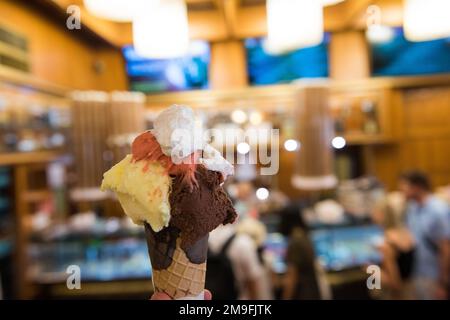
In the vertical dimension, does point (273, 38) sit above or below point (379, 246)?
above

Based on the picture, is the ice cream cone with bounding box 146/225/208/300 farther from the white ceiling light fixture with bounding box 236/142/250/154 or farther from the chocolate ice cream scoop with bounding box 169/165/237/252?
the white ceiling light fixture with bounding box 236/142/250/154

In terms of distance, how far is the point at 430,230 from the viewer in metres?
2.65

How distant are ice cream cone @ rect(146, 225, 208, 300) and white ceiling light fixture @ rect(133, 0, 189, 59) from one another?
2.44 feet

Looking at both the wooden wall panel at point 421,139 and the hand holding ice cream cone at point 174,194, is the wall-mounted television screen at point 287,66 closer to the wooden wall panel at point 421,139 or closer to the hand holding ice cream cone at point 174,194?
the wooden wall panel at point 421,139

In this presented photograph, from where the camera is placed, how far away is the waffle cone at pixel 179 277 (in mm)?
912

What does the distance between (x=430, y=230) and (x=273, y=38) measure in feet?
5.97

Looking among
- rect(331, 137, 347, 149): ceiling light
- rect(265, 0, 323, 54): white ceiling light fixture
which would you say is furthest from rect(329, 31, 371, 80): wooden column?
rect(265, 0, 323, 54): white ceiling light fixture

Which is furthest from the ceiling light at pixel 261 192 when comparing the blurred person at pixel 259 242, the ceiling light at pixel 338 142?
the ceiling light at pixel 338 142

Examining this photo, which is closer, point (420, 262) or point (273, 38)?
point (273, 38)

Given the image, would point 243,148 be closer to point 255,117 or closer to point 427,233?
point 427,233

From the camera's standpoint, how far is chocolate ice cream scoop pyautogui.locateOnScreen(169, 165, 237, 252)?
878 mm
